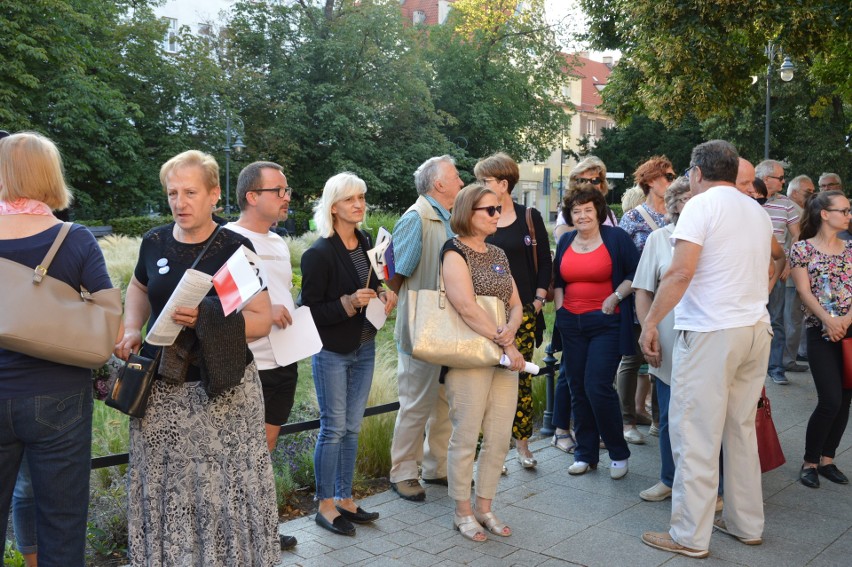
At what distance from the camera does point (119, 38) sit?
34969 mm

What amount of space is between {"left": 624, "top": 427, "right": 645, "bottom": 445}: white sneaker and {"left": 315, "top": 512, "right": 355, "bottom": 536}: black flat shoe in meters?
2.96

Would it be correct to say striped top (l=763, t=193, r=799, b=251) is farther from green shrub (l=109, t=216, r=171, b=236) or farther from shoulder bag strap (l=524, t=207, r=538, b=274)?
green shrub (l=109, t=216, r=171, b=236)

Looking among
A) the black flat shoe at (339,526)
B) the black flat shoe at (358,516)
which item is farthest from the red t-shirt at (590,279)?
the black flat shoe at (339,526)

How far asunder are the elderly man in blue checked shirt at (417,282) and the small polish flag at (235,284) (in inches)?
94.3

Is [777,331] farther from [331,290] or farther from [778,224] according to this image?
[331,290]

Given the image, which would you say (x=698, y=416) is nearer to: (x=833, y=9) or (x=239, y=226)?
(x=239, y=226)

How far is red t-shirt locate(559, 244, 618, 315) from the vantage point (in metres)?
6.20

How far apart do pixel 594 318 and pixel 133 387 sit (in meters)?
3.64

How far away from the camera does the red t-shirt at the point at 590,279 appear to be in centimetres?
620

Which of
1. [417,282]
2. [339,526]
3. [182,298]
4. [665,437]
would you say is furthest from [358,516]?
[182,298]

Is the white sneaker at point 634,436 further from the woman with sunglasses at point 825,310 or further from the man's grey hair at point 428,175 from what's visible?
the man's grey hair at point 428,175

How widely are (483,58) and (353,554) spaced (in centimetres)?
4629

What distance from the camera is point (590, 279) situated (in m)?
6.21

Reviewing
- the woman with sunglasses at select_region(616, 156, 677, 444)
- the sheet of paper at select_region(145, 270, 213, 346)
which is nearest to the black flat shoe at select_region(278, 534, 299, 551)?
the sheet of paper at select_region(145, 270, 213, 346)
